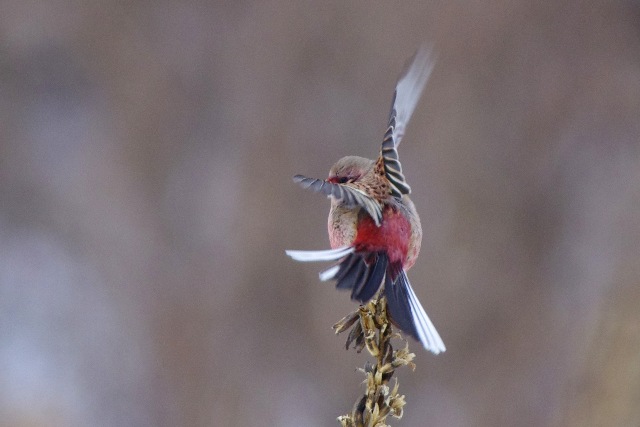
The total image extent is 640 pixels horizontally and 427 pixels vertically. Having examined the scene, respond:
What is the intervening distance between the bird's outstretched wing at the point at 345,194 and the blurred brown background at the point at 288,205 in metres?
0.81

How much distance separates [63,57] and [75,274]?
1.35 feet

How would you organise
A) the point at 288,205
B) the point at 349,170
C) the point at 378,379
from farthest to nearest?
the point at 288,205 → the point at 349,170 → the point at 378,379

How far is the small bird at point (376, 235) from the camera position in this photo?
0.36 meters

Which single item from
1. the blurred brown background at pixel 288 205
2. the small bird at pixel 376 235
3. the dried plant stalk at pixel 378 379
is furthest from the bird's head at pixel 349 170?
the blurred brown background at pixel 288 205

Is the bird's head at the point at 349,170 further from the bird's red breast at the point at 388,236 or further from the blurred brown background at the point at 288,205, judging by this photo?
the blurred brown background at the point at 288,205

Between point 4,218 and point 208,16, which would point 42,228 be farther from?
point 208,16

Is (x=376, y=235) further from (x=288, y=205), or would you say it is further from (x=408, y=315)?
(x=288, y=205)

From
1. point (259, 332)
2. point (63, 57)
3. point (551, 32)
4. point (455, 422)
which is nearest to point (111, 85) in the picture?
point (63, 57)

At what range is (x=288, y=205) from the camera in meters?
1.28

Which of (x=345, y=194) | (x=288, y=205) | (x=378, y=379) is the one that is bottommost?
(x=378, y=379)

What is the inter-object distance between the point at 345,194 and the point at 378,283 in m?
0.05

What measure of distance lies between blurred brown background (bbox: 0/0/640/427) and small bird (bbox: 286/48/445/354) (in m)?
0.78

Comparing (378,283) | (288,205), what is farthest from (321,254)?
(288,205)

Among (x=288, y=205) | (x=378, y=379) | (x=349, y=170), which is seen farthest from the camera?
(x=288, y=205)
